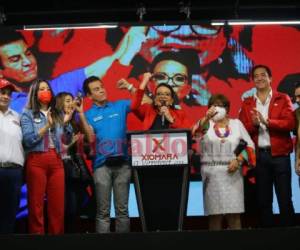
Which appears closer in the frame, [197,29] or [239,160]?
[239,160]

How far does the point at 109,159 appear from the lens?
411 cm

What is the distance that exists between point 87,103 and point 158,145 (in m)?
1.41

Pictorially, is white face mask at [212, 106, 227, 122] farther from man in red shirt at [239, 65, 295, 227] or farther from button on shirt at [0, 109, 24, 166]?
button on shirt at [0, 109, 24, 166]

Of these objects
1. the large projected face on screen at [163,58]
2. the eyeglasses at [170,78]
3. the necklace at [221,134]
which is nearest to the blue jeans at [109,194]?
the necklace at [221,134]

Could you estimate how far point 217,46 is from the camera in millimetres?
5191

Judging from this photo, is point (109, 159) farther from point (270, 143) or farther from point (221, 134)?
point (270, 143)

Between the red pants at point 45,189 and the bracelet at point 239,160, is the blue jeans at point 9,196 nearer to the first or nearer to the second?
the red pants at point 45,189

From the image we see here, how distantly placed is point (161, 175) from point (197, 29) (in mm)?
1995

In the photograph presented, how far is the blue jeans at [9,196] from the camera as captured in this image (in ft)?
12.5

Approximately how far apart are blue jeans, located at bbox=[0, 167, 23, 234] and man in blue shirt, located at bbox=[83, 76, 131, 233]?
23.4 inches

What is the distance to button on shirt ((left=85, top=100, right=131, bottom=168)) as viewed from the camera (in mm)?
4137

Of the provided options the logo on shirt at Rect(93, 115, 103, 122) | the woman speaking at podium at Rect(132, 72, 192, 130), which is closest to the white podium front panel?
the woman speaking at podium at Rect(132, 72, 192, 130)

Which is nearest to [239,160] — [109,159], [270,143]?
[270,143]

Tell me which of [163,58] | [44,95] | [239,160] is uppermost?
[163,58]
